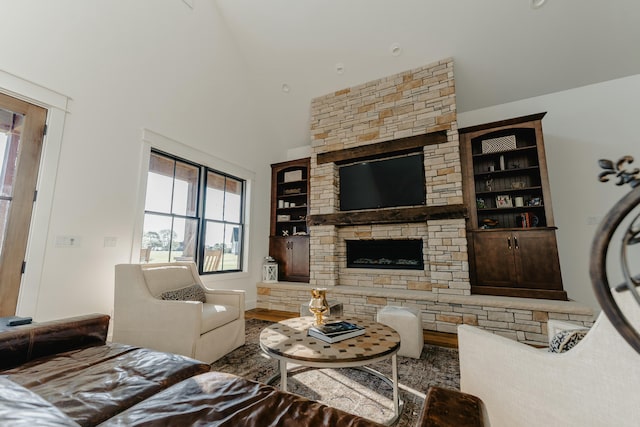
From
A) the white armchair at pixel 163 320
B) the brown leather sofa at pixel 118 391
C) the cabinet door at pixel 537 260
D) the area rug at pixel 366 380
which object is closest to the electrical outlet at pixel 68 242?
the white armchair at pixel 163 320

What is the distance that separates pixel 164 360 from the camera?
142cm

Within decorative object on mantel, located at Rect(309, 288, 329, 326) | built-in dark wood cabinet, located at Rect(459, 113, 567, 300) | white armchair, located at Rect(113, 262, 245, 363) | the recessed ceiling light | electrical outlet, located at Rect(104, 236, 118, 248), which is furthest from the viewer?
built-in dark wood cabinet, located at Rect(459, 113, 567, 300)

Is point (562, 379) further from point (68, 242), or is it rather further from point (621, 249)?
point (68, 242)

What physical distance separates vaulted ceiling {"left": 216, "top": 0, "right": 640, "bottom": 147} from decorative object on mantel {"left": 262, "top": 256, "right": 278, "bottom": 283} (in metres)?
3.21

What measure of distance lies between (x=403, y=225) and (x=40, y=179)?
419 cm

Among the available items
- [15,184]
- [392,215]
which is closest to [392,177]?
[392,215]

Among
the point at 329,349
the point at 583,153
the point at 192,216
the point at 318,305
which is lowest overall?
the point at 329,349

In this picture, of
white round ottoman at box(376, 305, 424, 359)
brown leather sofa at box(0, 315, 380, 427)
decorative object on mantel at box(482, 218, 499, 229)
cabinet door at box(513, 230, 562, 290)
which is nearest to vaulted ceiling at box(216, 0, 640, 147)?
decorative object on mantel at box(482, 218, 499, 229)

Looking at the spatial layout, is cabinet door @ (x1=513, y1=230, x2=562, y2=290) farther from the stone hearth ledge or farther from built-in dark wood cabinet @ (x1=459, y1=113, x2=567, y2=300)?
the stone hearth ledge

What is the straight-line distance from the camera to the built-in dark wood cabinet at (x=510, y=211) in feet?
11.0

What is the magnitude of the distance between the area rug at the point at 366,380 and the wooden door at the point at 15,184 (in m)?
1.87

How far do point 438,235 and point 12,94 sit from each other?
A: 4725 millimetres

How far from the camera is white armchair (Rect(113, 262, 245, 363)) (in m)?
2.29

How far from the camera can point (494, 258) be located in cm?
358
